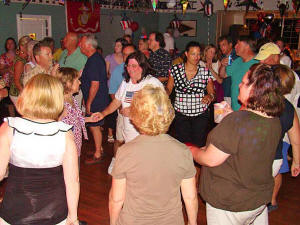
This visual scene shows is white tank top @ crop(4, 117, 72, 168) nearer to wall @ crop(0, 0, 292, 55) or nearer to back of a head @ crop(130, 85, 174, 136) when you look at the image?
back of a head @ crop(130, 85, 174, 136)

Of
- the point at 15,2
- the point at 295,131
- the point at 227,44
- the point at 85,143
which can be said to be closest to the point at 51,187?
the point at 295,131

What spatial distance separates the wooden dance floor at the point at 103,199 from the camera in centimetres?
307

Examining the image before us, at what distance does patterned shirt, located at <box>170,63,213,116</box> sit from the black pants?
2.1 inches

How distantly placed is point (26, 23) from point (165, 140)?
724 cm

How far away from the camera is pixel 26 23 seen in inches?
308

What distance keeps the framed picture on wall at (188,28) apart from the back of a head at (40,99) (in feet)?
38.8

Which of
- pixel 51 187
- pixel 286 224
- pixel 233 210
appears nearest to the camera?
pixel 51 187

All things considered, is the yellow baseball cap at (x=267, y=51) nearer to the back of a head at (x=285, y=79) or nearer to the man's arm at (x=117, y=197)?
the back of a head at (x=285, y=79)

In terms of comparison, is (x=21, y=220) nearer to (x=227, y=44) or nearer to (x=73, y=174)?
(x=73, y=174)

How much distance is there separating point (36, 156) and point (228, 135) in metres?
0.97

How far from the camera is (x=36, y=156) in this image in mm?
1648

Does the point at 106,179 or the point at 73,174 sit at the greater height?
the point at 73,174

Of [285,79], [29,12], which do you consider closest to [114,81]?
[285,79]

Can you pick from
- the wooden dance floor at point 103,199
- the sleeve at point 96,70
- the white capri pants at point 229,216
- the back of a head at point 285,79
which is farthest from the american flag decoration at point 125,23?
the white capri pants at point 229,216
